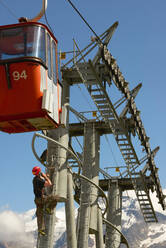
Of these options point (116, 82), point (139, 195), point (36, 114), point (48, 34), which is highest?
point (116, 82)

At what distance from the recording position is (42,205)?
17438 mm

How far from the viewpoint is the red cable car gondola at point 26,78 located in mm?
14039

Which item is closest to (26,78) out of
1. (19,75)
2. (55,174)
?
(19,75)

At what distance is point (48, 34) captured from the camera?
14984mm

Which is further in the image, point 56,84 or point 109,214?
point 109,214

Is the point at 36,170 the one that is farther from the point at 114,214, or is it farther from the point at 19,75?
the point at 114,214

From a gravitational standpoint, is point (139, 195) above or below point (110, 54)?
below

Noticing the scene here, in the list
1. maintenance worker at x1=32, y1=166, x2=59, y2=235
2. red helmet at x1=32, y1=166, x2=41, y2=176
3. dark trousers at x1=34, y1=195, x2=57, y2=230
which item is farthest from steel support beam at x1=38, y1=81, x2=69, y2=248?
red helmet at x1=32, y1=166, x2=41, y2=176

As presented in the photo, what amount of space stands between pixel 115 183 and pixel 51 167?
Answer: 64.3 ft

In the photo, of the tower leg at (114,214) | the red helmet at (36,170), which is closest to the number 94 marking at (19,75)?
the red helmet at (36,170)

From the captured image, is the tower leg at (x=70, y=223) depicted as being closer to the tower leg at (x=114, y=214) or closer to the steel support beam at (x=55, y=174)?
the steel support beam at (x=55, y=174)

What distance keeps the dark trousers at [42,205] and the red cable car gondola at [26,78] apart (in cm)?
365

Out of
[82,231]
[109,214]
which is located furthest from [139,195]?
[82,231]

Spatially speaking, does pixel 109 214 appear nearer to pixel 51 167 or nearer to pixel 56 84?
pixel 51 167
